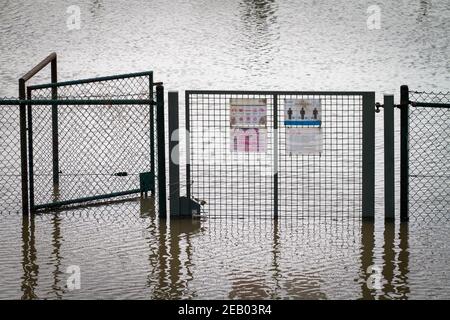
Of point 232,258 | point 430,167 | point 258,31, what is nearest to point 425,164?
point 430,167

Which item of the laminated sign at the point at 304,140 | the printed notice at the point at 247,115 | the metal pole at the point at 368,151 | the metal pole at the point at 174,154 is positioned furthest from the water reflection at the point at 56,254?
the metal pole at the point at 368,151

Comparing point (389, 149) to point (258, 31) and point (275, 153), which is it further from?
point (258, 31)

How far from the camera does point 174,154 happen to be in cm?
1047

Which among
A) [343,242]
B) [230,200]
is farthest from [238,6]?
[343,242]

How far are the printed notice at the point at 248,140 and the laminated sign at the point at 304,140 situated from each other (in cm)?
30

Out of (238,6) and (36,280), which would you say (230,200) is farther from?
(238,6)

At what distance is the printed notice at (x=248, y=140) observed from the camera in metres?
10.3

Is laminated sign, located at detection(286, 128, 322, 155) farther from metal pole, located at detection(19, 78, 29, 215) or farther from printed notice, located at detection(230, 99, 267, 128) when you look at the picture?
metal pole, located at detection(19, 78, 29, 215)

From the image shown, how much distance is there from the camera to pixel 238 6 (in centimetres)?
2980

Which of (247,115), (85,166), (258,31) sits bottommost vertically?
(85,166)

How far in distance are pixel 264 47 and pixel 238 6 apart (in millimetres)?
6225

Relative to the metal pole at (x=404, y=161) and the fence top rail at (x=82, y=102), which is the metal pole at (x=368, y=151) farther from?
the fence top rail at (x=82, y=102)

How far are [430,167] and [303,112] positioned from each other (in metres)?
3.85

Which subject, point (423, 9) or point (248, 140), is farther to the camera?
point (423, 9)
